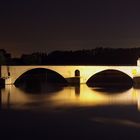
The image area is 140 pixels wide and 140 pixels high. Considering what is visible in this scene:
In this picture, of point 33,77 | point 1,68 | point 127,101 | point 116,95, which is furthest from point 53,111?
point 33,77

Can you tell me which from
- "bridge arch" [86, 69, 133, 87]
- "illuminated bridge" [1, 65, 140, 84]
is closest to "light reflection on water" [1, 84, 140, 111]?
"illuminated bridge" [1, 65, 140, 84]

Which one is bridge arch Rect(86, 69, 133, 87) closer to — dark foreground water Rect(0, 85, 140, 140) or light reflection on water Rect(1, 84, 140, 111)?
light reflection on water Rect(1, 84, 140, 111)

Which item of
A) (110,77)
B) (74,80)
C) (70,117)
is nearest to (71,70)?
(74,80)

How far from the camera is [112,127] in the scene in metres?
15.3

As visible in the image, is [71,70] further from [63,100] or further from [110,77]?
[63,100]

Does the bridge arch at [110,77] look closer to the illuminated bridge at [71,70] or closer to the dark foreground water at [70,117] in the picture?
the illuminated bridge at [71,70]

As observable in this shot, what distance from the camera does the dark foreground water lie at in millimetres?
14234

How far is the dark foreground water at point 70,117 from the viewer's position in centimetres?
1423

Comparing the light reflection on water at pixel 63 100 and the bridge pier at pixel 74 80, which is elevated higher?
the bridge pier at pixel 74 80

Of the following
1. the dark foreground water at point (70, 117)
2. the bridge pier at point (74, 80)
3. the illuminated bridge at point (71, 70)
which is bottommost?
the dark foreground water at point (70, 117)

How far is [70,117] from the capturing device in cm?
1720

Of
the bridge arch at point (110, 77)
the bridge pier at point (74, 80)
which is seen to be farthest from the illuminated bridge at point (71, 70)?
the bridge arch at point (110, 77)

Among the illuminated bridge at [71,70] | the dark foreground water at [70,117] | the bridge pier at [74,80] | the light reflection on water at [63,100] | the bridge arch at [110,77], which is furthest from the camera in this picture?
the bridge arch at [110,77]

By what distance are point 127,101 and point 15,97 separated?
5.00m
